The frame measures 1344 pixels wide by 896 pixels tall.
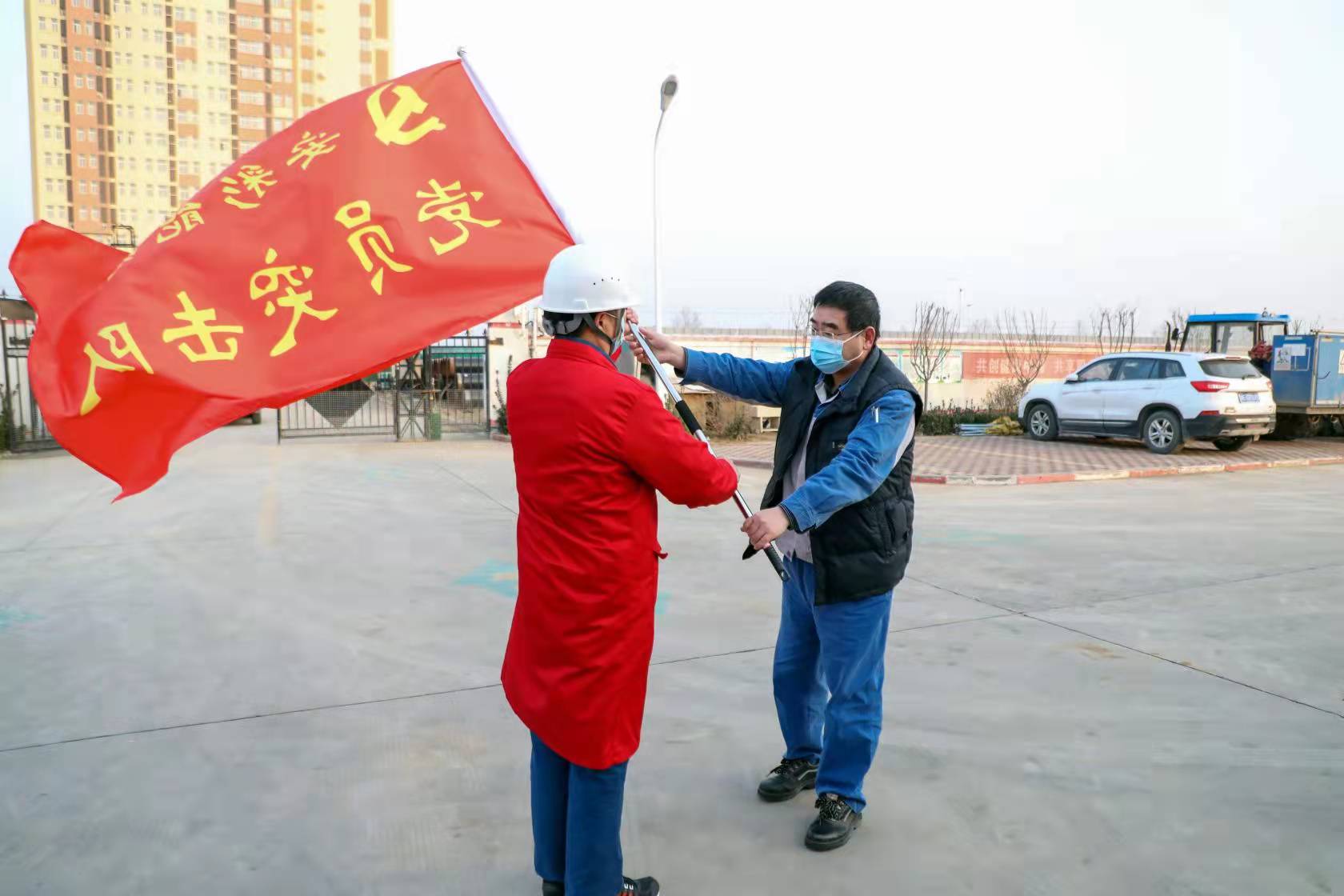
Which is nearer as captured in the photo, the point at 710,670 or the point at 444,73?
the point at 444,73

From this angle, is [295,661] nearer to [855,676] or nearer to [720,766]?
[720,766]

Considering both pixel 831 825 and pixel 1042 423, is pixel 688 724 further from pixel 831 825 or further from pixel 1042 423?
pixel 1042 423

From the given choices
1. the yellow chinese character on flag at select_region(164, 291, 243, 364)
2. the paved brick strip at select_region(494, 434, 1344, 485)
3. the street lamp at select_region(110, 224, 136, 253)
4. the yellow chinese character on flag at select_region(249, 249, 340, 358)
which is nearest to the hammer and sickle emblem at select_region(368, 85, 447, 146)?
the yellow chinese character on flag at select_region(249, 249, 340, 358)

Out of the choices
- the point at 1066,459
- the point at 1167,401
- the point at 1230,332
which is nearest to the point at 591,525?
the point at 1066,459

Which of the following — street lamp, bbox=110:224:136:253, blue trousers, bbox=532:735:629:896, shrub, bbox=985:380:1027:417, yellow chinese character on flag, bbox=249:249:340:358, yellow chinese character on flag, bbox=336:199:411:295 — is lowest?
blue trousers, bbox=532:735:629:896

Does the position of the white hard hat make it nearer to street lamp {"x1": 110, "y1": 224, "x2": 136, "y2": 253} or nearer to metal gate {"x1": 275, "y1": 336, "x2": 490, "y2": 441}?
street lamp {"x1": 110, "y1": 224, "x2": 136, "y2": 253}

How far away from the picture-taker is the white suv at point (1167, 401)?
1411 cm

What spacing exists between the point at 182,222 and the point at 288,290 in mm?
527

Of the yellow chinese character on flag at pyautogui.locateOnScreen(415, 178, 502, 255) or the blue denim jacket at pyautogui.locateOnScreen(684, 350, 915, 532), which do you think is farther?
the yellow chinese character on flag at pyautogui.locateOnScreen(415, 178, 502, 255)

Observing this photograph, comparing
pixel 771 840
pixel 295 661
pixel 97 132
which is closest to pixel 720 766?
pixel 771 840

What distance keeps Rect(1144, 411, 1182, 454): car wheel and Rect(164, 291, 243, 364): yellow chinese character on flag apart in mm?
14846

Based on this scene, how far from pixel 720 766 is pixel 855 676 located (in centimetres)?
86

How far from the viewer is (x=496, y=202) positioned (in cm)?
335

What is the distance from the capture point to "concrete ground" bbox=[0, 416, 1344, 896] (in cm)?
290
